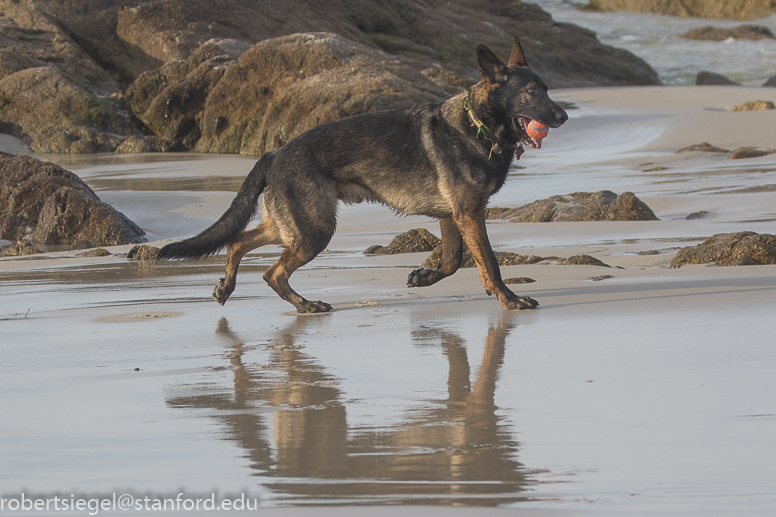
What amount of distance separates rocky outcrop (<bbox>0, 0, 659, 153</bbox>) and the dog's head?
9.65 metres

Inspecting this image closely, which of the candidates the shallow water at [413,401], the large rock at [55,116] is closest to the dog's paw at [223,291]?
the shallow water at [413,401]

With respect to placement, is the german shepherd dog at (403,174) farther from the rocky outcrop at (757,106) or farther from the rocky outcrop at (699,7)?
the rocky outcrop at (699,7)

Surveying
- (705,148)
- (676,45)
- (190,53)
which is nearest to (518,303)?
(705,148)

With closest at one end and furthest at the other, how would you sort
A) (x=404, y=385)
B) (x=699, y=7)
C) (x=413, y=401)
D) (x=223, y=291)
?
(x=413, y=401) → (x=404, y=385) → (x=223, y=291) → (x=699, y=7)

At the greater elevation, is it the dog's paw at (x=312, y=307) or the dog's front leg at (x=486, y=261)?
the dog's front leg at (x=486, y=261)

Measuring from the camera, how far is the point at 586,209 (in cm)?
842

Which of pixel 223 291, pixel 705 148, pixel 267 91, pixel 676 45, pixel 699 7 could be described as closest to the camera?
pixel 223 291

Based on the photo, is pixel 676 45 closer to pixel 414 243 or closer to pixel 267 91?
pixel 267 91

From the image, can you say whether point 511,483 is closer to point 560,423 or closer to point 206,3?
point 560,423

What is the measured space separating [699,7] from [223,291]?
5859cm

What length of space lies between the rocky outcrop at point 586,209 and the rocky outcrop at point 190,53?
253 inches

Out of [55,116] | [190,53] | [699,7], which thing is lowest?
[55,116]

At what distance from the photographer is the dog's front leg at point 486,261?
4945 mm

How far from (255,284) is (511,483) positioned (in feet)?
13.6
